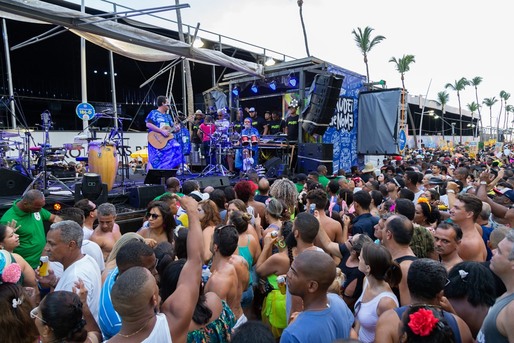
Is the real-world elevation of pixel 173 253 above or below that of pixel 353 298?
above

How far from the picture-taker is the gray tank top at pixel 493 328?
172 cm

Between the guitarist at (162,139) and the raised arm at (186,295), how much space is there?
6.36 m

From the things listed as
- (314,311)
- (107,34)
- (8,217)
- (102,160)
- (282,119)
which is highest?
(107,34)

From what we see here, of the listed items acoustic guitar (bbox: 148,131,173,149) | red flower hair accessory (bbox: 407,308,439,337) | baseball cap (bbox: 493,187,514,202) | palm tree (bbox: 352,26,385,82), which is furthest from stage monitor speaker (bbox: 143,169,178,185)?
palm tree (bbox: 352,26,385,82)

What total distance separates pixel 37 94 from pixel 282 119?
43.5 ft

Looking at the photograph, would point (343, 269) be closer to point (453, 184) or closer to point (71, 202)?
point (453, 184)

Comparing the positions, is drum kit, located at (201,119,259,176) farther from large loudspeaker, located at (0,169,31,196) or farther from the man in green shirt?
the man in green shirt

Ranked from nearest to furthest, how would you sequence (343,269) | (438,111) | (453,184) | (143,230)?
1. (343,269)
2. (143,230)
3. (453,184)
4. (438,111)

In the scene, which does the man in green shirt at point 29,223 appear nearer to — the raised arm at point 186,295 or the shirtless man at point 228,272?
the shirtless man at point 228,272

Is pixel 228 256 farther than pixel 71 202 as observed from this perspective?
No

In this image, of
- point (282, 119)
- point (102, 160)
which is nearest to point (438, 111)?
point (282, 119)

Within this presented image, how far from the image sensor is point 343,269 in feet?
10.0

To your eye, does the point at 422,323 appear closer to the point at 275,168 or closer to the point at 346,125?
the point at 275,168

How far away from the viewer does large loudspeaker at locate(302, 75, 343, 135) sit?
32.9 feet
